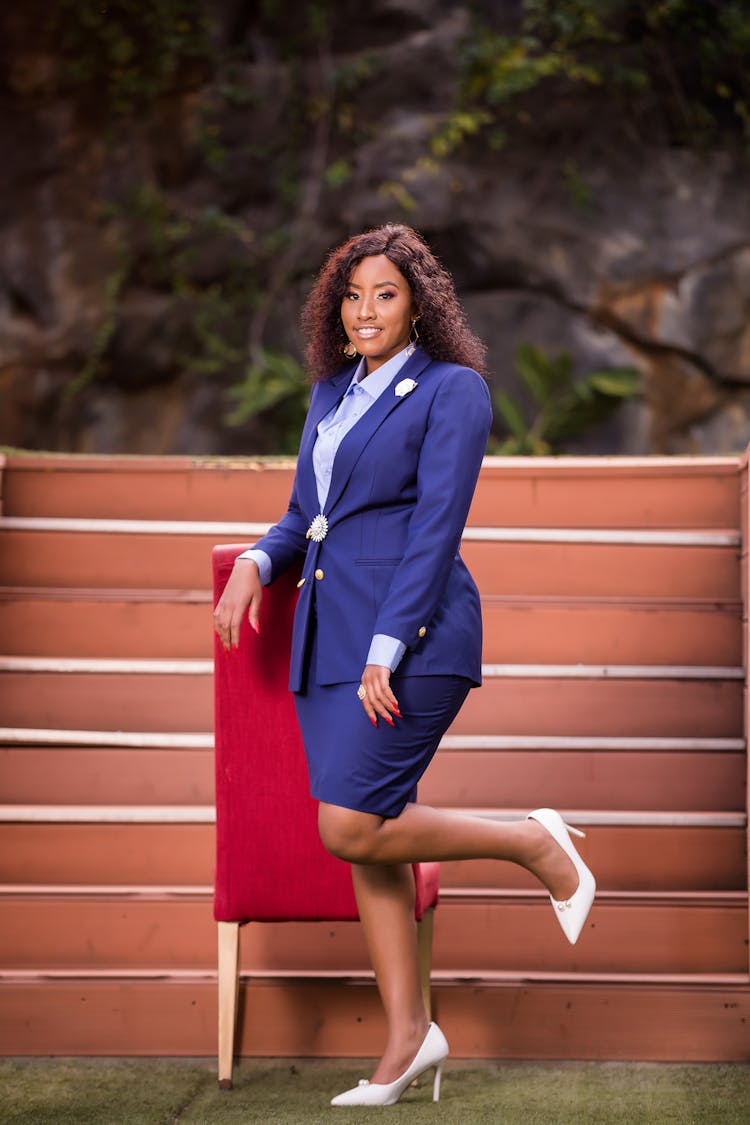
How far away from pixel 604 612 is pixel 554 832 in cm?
127

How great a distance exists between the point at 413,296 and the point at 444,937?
150 centimetres

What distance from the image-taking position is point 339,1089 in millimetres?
2512

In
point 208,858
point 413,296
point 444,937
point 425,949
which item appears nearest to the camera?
point 413,296

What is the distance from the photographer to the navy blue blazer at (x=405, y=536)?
2148 mm

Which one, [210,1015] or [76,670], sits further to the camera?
[76,670]

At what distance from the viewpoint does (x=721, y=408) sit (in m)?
8.69

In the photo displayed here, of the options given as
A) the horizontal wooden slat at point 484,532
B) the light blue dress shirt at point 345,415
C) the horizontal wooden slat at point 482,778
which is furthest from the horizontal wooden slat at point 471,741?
the light blue dress shirt at point 345,415

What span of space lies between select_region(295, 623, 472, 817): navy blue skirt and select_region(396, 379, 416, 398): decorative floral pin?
506mm

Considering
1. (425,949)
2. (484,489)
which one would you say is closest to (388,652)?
(425,949)

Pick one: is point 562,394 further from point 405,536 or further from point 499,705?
point 405,536

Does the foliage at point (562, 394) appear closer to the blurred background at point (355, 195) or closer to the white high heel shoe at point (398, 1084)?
the blurred background at point (355, 195)

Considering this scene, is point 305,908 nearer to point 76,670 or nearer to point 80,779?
point 80,779

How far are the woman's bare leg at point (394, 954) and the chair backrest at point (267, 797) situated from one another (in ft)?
0.56

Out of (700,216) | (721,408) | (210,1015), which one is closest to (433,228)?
(700,216)
